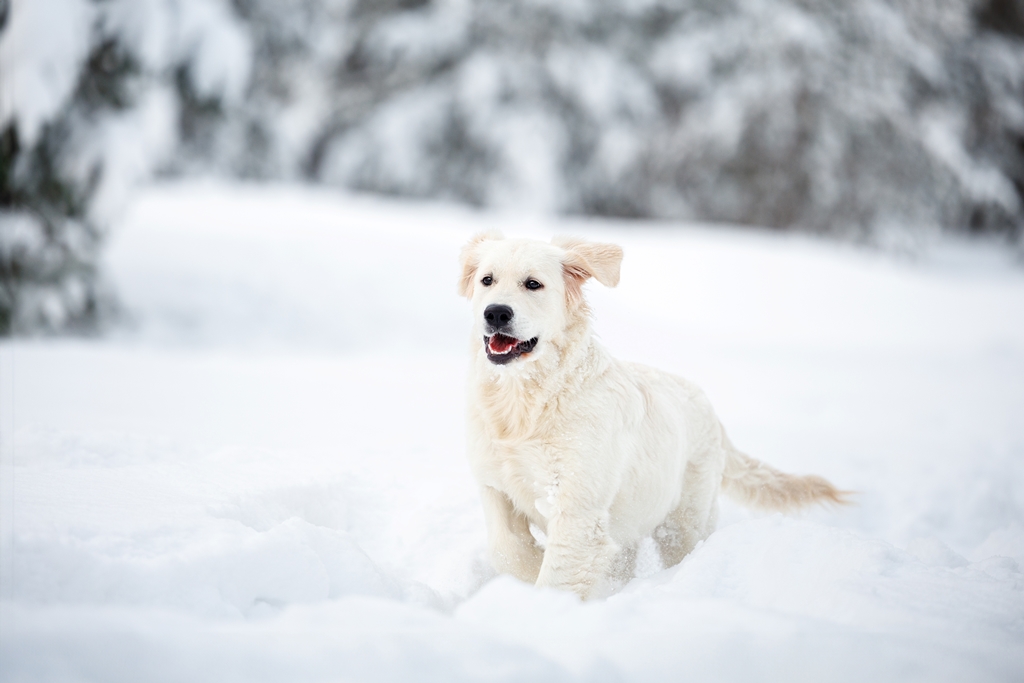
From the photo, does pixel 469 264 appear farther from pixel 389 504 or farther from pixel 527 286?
pixel 389 504

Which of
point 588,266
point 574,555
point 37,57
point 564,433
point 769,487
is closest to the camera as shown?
point 574,555

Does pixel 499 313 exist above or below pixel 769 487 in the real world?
above

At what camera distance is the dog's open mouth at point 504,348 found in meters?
2.78

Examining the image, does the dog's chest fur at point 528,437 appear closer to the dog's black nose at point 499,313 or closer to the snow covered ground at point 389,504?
the dog's black nose at point 499,313

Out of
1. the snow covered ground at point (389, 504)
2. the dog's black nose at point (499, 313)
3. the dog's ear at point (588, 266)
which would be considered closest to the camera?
the snow covered ground at point (389, 504)

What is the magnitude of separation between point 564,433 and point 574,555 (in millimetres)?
444

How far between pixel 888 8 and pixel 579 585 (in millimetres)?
20652

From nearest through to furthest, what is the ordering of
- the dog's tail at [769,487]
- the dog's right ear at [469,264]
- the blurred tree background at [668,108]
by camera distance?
1. the dog's right ear at [469,264]
2. the dog's tail at [769,487]
3. the blurred tree background at [668,108]

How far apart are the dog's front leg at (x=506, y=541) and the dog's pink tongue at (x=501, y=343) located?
1.86ft

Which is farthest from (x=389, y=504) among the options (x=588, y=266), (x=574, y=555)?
(x=588, y=266)

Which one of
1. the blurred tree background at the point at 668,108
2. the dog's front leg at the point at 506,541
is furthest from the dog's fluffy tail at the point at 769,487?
the blurred tree background at the point at 668,108

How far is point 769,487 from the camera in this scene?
11.7 ft

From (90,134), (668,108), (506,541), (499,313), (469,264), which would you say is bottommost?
(506,541)

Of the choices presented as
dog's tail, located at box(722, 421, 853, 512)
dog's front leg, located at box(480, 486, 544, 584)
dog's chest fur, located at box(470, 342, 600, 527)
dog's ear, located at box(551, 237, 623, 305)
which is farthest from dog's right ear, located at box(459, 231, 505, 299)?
dog's tail, located at box(722, 421, 853, 512)
